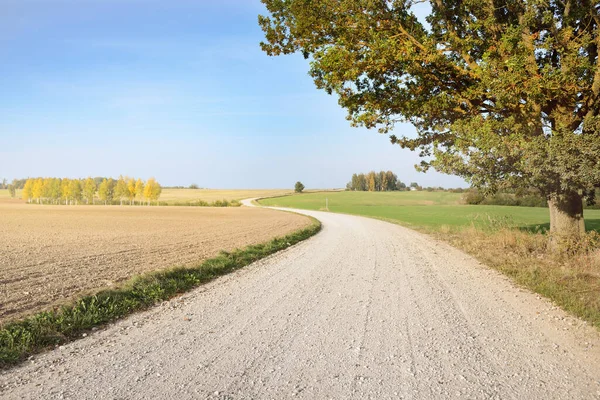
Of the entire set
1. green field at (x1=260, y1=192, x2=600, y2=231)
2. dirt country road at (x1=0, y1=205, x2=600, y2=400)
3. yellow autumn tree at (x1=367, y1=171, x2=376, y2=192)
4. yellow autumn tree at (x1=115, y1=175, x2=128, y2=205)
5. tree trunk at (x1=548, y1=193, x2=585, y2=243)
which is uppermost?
yellow autumn tree at (x1=367, y1=171, x2=376, y2=192)

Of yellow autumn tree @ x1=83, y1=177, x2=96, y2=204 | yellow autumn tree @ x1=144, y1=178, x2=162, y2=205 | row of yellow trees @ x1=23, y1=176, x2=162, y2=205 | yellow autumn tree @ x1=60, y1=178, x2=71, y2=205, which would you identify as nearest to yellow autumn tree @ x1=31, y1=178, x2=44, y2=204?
row of yellow trees @ x1=23, y1=176, x2=162, y2=205

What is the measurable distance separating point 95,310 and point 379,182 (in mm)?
140997

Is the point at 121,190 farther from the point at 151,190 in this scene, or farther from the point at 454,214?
the point at 454,214

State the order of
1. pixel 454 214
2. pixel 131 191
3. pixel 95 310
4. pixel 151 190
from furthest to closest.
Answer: pixel 131 191
pixel 151 190
pixel 454 214
pixel 95 310

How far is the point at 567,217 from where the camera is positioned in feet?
41.1

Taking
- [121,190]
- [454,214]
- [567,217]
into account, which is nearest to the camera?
[567,217]

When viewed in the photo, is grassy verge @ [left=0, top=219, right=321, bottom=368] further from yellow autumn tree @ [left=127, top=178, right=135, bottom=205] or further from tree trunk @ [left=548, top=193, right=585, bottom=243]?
yellow autumn tree @ [left=127, top=178, right=135, bottom=205]

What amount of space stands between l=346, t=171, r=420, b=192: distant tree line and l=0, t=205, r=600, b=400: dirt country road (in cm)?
13527

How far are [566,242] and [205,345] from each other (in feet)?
38.6

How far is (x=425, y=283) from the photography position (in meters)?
8.66

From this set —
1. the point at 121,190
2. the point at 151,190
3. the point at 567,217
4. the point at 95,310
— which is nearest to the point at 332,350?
Answer: the point at 95,310

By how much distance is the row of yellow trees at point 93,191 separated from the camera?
11919cm

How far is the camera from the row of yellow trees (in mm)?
119188

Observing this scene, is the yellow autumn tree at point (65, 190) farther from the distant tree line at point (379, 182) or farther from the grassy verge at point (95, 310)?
the grassy verge at point (95, 310)
